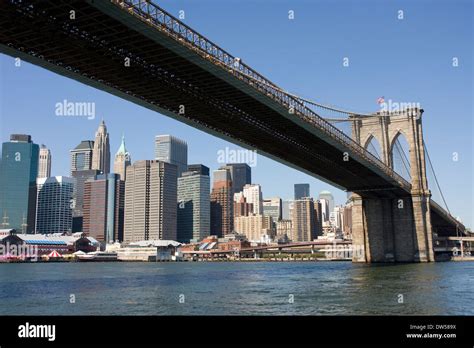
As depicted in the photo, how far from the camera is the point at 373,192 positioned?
8056cm

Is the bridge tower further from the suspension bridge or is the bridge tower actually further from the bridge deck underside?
the bridge deck underside

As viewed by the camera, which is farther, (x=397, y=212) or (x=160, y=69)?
(x=397, y=212)

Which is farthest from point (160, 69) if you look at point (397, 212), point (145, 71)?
point (397, 212)

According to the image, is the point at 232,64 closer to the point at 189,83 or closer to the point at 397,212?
the point at 189,83

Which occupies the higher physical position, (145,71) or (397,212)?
(145,71)

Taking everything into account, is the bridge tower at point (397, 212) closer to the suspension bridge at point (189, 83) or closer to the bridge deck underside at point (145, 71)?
the suspension bridge at point (189, 83)

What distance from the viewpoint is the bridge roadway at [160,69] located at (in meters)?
27.5

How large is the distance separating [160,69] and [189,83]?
2981mm

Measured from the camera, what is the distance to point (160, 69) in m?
36.3

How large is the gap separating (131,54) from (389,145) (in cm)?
6457

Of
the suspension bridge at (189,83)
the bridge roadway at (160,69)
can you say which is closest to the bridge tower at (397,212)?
the suspension bridge at (189,83)

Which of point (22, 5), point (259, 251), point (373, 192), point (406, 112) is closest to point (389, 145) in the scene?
point (406, 112)

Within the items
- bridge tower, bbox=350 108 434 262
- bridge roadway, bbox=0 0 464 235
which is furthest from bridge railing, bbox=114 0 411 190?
bridge tower, bbox=350 108 434 262

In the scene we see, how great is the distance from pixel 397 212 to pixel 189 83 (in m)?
54.7
